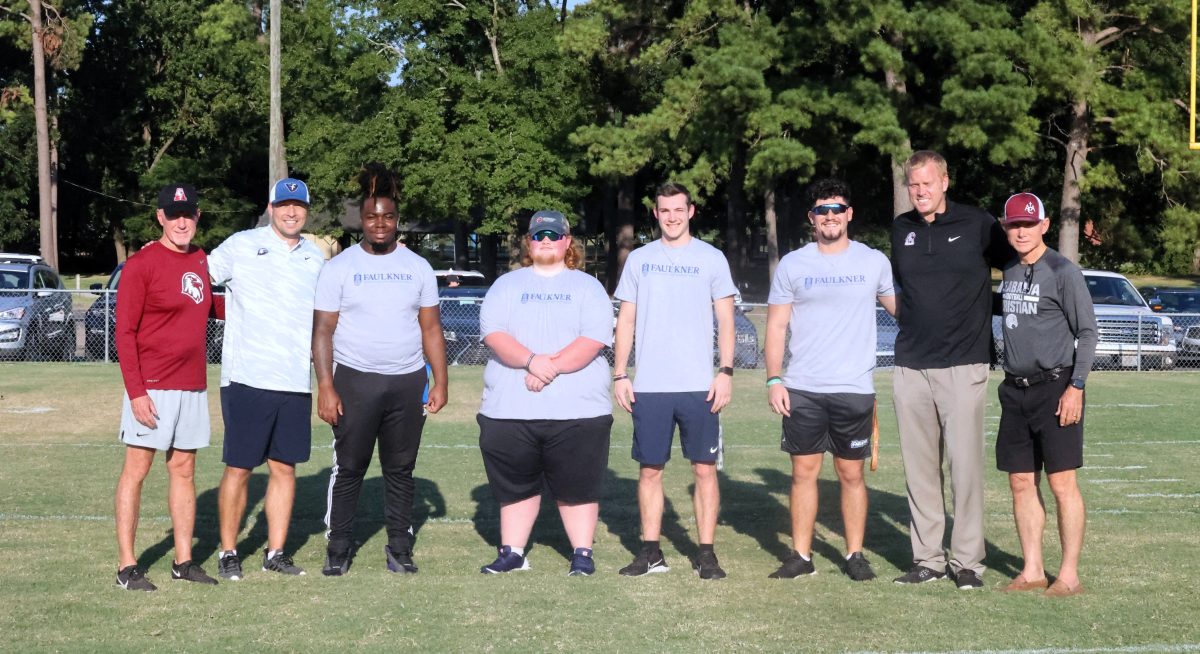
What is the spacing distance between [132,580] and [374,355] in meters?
1.60

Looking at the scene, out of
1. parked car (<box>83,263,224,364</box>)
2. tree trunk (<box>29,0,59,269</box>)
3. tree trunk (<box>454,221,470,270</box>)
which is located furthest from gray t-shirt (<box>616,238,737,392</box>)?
tree trunk (<box>454,221,470,270</box>)

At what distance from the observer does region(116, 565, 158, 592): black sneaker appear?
6.79 meters

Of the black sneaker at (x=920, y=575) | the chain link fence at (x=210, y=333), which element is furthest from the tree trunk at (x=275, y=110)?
the black sneaker at (x=920, y=575)

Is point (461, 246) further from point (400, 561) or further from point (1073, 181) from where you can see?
point (400, 561)

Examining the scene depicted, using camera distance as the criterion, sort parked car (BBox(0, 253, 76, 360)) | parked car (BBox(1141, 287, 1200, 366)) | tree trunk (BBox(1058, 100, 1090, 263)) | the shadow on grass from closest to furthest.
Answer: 1. the shadow on grass
2. parked car (BBox(0, 253, 76, 360))
3. parked car (BBox(1141, 287, 1200, 366))
4. tree trunk (BBox(1058, 100, 1090, 263))

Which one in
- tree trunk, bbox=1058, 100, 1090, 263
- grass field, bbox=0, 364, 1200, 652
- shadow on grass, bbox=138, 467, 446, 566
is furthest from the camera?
tree trunk, bbox=1058, 100, 1090, 263

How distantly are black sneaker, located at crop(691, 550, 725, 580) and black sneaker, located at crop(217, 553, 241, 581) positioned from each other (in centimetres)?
236

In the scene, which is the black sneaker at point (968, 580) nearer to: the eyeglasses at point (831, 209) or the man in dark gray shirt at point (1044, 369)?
the man in dark gray shirt at point (1044, 369)

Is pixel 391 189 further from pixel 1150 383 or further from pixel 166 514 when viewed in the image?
pixel 1150 383

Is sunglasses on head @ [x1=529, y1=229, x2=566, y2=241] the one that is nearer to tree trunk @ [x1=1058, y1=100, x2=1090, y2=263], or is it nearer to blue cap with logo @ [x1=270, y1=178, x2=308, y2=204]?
blue cap with logo @ [x1=270, y1=178, x2=308, y2=204]

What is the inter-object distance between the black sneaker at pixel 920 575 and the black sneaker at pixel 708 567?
0.90 metres

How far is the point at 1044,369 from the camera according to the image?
675 centimetres

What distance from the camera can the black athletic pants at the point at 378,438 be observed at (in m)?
7.13

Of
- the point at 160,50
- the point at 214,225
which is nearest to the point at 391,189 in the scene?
the point at 214,225
